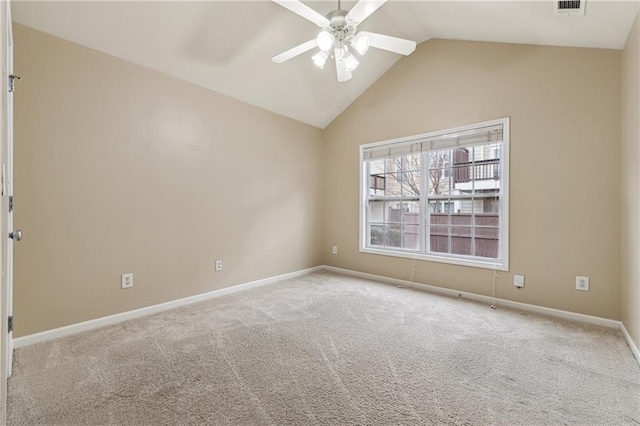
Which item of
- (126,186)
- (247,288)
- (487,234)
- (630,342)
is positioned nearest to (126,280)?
(126,186)

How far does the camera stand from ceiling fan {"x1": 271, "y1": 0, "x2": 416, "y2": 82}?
6.72ft

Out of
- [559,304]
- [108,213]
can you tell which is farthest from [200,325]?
[559,304]

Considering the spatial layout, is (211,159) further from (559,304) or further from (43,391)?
(559,304)

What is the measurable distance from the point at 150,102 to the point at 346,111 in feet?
9.14

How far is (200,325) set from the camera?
2.76 meters

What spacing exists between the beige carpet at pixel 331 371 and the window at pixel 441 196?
0.92 metres

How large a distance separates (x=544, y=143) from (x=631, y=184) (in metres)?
0.83

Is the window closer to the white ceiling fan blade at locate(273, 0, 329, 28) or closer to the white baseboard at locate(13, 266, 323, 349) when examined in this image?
the white baseboard at locate(13, 266, 323, 349)

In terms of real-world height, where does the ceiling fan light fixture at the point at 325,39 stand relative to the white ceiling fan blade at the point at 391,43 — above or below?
below

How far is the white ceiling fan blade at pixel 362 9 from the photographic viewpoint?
197 centimetres

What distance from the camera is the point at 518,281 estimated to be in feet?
10.6

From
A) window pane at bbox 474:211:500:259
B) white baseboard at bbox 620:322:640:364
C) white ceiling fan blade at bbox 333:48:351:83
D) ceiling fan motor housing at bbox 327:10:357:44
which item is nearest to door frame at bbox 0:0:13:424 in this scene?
ceiling fan motor housing at bbox 327:10:357:44

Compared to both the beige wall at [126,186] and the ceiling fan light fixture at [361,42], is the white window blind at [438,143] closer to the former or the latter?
the beige wall at [126,186]

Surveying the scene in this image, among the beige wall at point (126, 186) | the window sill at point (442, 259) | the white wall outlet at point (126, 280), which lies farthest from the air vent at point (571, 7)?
the white wall outlet at point (126, 280)
